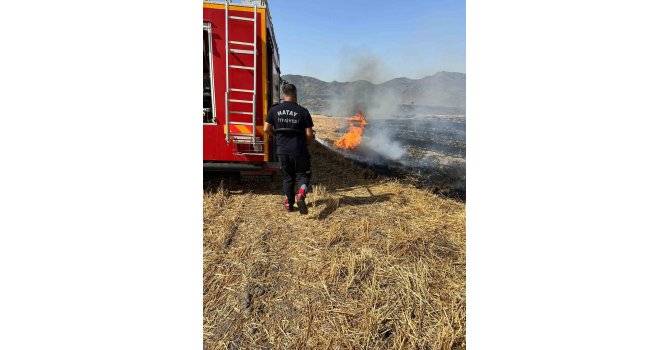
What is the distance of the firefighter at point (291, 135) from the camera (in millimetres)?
4176

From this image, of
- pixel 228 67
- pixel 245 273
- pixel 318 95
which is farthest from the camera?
pixel 318 95

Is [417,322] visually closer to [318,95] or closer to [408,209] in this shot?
[408,209]

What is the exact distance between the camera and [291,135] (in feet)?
14.0

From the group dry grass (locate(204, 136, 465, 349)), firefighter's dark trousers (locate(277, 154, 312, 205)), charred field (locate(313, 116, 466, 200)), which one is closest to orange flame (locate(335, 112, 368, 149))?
charred field (locate(313, 116, 466, 200))

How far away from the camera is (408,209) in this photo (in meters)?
4.61

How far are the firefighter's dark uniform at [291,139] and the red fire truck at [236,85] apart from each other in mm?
650

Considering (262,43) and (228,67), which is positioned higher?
(262,43)

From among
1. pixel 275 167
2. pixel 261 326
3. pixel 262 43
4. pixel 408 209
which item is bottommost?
pixel 261 326

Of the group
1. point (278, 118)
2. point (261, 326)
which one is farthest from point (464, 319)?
point (278, 118)

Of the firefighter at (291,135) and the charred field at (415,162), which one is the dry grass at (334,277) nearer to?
the firefighter at (291,135)

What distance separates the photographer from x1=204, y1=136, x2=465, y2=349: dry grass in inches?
86.3

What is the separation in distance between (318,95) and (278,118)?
87.8 m

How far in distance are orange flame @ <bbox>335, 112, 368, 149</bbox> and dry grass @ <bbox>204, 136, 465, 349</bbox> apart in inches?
351

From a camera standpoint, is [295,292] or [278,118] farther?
[278,118]
